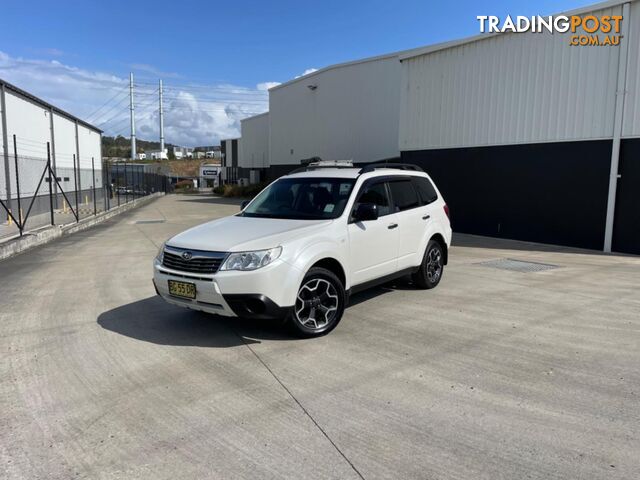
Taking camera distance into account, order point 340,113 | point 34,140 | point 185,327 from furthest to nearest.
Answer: point 340,113 → point 34,140 → point 185,327

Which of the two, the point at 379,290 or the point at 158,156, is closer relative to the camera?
the point at 379,290

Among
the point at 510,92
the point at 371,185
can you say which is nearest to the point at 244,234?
the point at 371,185

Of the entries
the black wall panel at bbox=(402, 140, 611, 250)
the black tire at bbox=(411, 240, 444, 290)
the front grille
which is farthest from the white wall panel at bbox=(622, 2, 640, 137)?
the front grille

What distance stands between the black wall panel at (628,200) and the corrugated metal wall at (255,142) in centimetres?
3745

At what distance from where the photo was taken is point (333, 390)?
13.8 feet

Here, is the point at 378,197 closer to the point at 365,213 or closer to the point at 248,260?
the point at 365,213

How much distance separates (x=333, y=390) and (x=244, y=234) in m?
1.98

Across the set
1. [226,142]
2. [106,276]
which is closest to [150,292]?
[106,276]

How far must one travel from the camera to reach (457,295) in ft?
24.6

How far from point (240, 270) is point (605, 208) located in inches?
409

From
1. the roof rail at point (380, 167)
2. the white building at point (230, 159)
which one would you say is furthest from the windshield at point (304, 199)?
the white building at point (230, 159)

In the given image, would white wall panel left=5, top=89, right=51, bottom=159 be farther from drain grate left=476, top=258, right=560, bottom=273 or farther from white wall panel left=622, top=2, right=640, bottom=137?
white wall panel left=622, top=2, right=640, bottom=137

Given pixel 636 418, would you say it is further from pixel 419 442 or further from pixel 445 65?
pixel 445 65

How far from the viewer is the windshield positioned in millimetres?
6082
